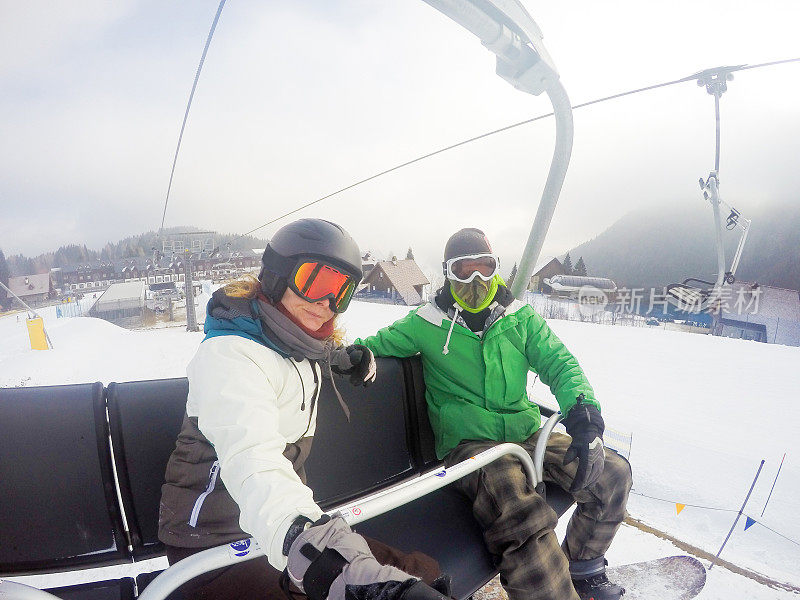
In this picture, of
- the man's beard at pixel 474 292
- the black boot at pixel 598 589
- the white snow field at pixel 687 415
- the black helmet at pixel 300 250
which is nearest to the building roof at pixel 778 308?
the white snow field at pixel 687 415

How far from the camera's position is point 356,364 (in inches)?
70.2

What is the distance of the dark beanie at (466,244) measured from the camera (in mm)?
2076

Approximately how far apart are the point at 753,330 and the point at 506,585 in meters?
20.4

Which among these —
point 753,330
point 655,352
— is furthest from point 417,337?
point 753,330

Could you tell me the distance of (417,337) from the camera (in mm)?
2152

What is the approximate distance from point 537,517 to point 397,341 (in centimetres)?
105

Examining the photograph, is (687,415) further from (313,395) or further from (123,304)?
(123,304)

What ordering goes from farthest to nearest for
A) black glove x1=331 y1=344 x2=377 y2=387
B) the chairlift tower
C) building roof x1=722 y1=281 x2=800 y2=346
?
building roof x1=722 y1=281 x2=800 y2=346
the chairlift tower
black glove x1=331 y1=344 x2=377 y2=387

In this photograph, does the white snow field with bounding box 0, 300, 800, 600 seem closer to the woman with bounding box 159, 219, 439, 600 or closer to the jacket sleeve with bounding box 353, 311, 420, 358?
the jacket sleeve with bounding box 353, 311, 420, 358

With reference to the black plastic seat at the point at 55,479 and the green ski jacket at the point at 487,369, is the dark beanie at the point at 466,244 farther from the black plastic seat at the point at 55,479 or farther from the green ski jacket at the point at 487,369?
the black plastic seat at the point at 55,479

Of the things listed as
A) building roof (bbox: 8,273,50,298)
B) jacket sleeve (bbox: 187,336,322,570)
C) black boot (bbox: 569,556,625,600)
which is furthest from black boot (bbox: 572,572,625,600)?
building roof (bbox: 8,273,50,298)

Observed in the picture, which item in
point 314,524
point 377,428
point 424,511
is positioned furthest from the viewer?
point 377,428

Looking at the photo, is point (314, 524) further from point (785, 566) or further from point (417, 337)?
point (785, 566)

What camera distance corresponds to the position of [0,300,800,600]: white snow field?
2408 millimetres
